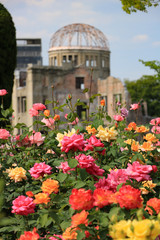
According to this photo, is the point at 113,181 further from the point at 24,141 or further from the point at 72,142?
the point at 24,141

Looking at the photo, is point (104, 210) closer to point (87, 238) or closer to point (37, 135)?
point (87, 238)

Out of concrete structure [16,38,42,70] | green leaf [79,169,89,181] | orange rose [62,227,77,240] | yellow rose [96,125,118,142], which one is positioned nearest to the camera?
orange rose [62,227,77,240]

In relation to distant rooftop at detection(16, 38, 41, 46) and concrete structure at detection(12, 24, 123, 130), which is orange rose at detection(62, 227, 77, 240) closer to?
concrete structure at detection(12, 24, 123, 130)

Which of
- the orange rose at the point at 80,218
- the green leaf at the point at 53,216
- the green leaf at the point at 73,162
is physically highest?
the green leaf at the point at 73,162

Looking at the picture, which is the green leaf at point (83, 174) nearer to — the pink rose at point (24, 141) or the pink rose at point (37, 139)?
the pink rose at point (37, 139)

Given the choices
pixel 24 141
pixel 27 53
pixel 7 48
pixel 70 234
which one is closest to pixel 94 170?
pixel 70 234

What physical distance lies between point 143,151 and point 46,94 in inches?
1022

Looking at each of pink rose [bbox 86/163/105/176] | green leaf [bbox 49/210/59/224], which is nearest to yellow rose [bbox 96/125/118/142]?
pink rose [bbox 86/163/105/176]

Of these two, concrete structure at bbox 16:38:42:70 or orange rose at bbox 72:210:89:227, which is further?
concrete structure at bbox 16:38:42:70

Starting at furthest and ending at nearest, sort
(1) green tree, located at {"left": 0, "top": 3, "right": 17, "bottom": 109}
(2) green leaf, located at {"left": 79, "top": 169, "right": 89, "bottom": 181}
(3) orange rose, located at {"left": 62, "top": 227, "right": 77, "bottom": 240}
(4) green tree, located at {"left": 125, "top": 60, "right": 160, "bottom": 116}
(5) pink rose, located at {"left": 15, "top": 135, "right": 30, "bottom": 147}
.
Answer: (4) green tree, located at {"left": 125, "top": 60, "right": 160, "bottom": 116}, (1) green tree, located at {"left": 0, "top": 3, "right": 17, "bottom": 109}, (5) pink rose, located at {"left": 15, "top": 135, "right": 30, "bottom": 147}, (2) green leaf, located at {"left": 79, "top": 169, "right": 89, "bottom": 181}, (3) orange rose, located at {"left": 62, "top": 227, "right": 77, "bottom": 240}

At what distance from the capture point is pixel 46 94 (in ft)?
98.0

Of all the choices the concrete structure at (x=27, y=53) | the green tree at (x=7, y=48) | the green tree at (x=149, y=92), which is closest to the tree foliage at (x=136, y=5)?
the green tree at (x=7, y=48)

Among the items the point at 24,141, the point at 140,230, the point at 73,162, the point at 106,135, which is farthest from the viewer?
the point at 24,141

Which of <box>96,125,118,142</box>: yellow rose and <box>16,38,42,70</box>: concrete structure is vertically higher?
<box>16,38,42,70</box>: concrete structure
